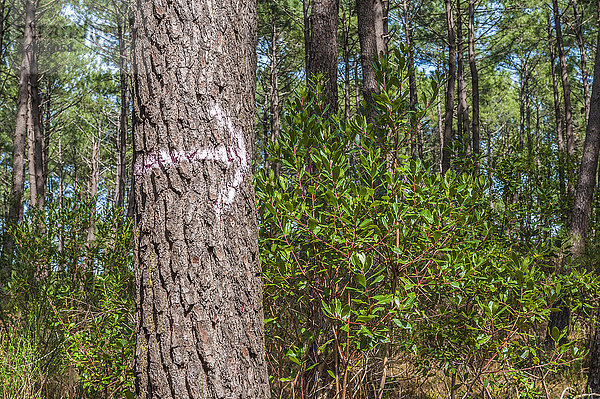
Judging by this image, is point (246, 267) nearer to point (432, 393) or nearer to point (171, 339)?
point (171, 339)

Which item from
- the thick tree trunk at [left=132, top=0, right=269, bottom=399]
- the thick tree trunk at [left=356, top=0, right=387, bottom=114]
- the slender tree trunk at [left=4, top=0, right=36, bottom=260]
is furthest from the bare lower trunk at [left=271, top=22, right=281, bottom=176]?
the thick tree trunk at [left=132, top=0, right=269, bottom=399]

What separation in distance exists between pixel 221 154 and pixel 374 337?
1368 millimetres

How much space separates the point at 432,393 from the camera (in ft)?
13.2

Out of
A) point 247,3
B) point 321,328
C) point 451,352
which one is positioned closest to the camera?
point 247,3

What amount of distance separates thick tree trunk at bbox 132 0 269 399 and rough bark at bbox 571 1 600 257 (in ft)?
15.2

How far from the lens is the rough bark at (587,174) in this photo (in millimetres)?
5066

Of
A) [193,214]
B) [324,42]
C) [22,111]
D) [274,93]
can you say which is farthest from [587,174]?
[22,111]

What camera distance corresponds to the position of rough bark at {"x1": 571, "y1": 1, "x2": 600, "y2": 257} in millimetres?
5066

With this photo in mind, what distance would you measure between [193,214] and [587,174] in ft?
16.5

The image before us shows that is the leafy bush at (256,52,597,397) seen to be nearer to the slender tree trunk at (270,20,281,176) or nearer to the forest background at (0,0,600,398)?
the forest background at (0,0,600,398)

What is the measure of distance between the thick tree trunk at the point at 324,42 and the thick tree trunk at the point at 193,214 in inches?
120

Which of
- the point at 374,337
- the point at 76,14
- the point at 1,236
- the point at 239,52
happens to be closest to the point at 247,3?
the point at 239,52

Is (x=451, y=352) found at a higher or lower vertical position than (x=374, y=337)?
lower

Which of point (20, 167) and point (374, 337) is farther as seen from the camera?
point (20, 167)
